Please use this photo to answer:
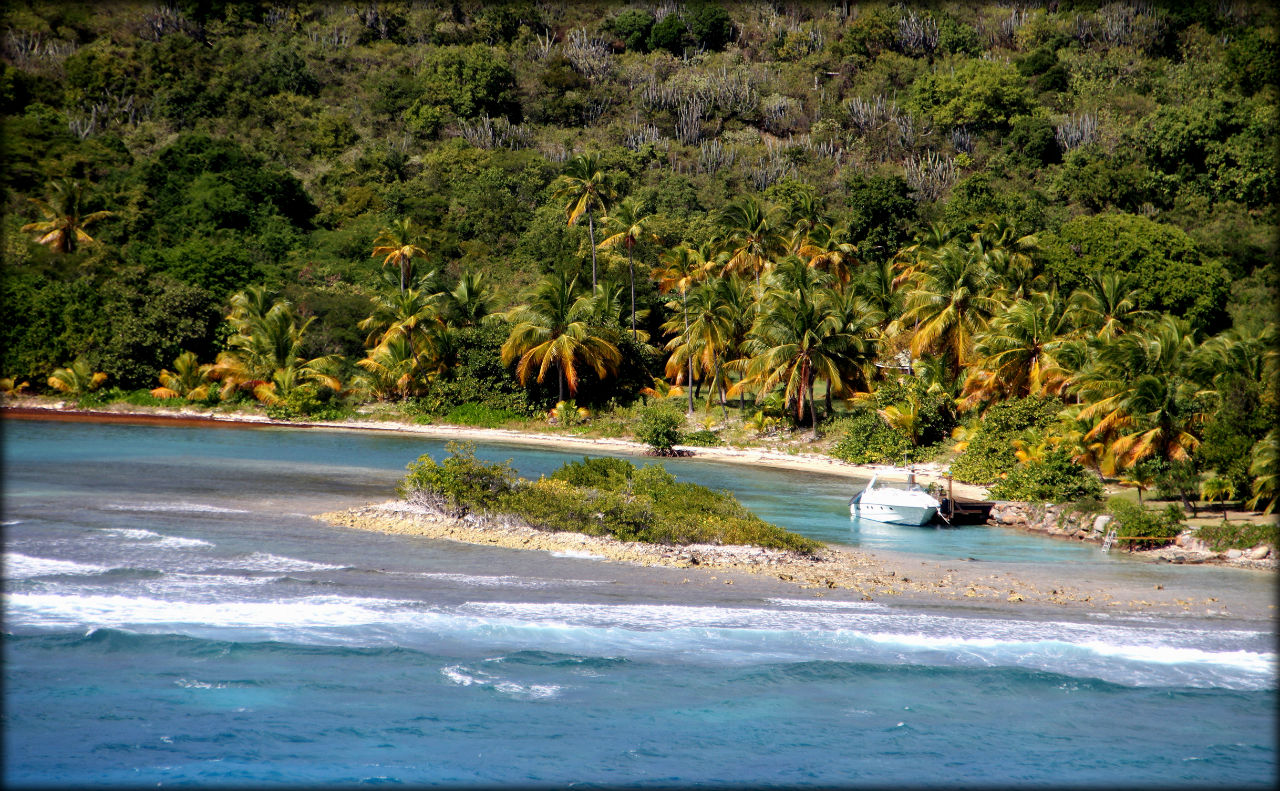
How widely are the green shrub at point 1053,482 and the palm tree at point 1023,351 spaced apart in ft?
17.9

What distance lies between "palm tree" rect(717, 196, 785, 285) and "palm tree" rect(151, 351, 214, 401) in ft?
95.0

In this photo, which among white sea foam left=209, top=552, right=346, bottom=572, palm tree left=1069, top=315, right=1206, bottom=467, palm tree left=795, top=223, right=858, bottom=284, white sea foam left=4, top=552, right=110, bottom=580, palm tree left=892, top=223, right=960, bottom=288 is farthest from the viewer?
palm tree left=795, top=223, right=858, bottom=284

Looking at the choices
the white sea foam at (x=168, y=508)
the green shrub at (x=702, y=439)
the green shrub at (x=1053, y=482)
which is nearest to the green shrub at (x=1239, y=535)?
the green shrub at (x=1053, y=482)

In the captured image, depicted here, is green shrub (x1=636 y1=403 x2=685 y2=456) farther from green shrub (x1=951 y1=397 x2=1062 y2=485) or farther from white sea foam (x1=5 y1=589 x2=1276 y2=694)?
white sea foam (x1=5 y1=589 x2=1276 y2=694)

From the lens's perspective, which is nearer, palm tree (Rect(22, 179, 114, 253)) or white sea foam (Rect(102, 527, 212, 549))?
white sea foam (Rect(102, 527, 212, 549))

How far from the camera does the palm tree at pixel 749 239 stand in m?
54.1

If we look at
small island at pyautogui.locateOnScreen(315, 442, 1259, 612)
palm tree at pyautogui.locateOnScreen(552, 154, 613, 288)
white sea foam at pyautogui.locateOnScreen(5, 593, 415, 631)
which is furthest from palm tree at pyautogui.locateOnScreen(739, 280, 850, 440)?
white sea foam at pyautogui.locateOnScreen(5, 593, 415, 631)

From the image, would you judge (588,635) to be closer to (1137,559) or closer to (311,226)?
(1137,559)

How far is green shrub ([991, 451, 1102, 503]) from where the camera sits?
3297 cm

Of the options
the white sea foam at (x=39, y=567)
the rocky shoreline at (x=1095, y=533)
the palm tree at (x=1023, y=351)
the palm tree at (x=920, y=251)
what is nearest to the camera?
the white sea foam at (x=39, y=567)

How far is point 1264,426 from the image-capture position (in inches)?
1073

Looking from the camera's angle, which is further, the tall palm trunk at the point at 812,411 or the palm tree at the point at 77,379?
the palm tree at the point at 77,379

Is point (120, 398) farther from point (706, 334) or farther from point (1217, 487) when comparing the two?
point (1217, 487)

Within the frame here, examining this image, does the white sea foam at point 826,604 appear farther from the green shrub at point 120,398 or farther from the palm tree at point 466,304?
the green shrub at point 120,398
